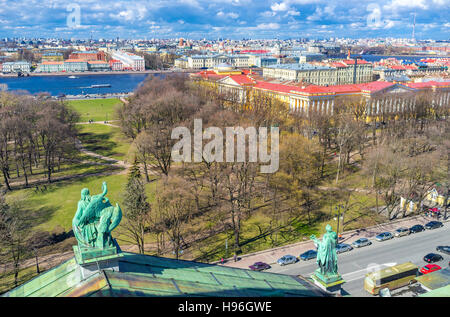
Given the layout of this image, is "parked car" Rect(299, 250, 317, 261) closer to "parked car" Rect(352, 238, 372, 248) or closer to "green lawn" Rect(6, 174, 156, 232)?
"parked car" Rect(352, 238, 372, 248)

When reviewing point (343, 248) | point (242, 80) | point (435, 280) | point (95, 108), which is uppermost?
point (242, 80)

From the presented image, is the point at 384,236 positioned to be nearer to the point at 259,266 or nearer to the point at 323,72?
the point at 259,266

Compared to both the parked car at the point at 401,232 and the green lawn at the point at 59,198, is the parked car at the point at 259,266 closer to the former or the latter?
the parked car at the point at 401,232

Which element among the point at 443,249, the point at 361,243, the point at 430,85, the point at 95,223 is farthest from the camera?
the point at 430,85

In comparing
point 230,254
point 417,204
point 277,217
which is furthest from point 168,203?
point 417,204

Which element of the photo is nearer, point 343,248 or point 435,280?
point 435,280

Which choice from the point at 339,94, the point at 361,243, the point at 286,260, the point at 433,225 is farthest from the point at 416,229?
the point at 339,94

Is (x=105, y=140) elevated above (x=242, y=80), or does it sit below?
below

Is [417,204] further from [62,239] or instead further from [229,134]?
[62,239]
